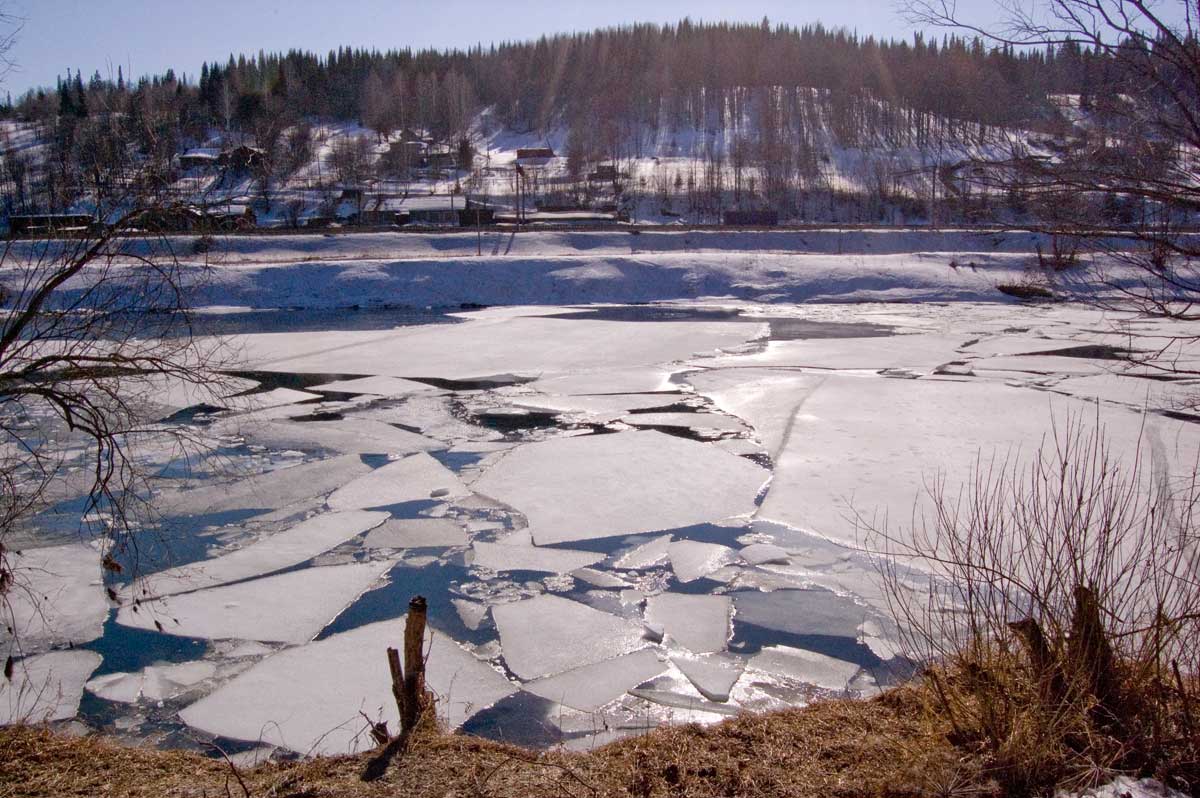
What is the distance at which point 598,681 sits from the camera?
6250 mm

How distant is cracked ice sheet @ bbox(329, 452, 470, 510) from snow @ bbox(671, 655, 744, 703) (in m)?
4.47

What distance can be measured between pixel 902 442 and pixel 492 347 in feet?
39.8

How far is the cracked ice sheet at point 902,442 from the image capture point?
959 cm

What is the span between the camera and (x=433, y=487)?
34.9 feet

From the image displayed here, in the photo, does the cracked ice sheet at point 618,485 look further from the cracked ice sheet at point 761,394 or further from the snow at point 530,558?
the cracked ice sheet at point 761,394

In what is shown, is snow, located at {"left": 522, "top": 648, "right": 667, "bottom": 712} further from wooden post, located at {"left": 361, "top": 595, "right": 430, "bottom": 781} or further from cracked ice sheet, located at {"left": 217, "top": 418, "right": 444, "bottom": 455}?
cracked ice sheet, located at {"left": 217, "top": 418, "right": 444, "bottom": 455}

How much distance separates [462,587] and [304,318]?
2511cm

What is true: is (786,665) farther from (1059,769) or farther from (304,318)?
(304,318)

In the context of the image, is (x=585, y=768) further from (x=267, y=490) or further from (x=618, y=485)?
(x=267, y=490)

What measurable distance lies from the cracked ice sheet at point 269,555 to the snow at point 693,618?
3378 millimetres

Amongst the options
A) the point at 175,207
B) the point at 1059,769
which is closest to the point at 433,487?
the point at 175,207

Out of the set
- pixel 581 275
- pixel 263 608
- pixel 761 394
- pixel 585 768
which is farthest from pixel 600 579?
pixel 581 275

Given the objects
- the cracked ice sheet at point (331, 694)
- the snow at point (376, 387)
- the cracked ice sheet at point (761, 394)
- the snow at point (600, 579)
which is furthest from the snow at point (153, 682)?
the snow at point (376, 387)

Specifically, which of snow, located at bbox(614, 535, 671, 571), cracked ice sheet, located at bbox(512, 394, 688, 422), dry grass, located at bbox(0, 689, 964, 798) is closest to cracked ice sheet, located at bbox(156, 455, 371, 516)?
snow, located at bbox(614, 535, 671, 571)
